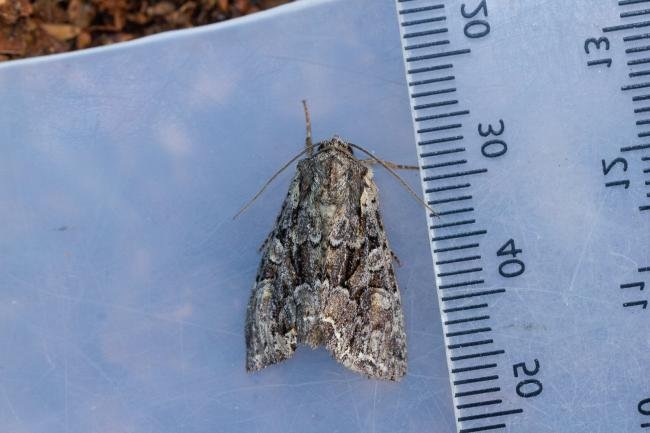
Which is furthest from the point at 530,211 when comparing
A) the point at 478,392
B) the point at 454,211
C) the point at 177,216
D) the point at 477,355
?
the point at 177,216

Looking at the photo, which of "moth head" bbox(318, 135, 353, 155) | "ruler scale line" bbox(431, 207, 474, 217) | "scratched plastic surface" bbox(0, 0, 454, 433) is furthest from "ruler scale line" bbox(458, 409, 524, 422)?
"moth head" bbox(318, 135, 353, 155)

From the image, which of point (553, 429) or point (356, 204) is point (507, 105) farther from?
point (553, 429)

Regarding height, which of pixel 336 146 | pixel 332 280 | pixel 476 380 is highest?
pixel 336 146

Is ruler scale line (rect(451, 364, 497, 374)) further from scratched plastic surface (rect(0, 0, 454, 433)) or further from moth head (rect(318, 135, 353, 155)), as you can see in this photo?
moth head (rect(318, 135, 353, 155))

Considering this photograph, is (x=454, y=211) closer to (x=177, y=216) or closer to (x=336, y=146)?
(x=336, y=146)

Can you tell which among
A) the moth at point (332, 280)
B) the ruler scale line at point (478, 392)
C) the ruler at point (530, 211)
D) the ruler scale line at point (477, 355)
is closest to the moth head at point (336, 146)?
the moth at point (332, 280)
